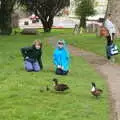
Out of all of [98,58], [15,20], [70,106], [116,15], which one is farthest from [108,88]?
[15,20]

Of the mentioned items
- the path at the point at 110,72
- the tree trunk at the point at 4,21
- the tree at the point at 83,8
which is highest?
the path at the point at 110,72

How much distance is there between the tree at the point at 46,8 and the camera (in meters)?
54.9

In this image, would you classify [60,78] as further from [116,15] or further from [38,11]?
[38,11]

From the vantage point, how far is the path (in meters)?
12.6

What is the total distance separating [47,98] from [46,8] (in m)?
42.8

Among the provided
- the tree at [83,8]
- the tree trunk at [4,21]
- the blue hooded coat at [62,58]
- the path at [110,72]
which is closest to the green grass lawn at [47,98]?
the path at [110,72]

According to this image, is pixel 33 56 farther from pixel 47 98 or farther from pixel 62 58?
pixel 47 98

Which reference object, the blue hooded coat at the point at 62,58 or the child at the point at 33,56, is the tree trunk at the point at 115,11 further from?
the blue hooded coat at the point at 62,58

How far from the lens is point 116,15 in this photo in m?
33.7

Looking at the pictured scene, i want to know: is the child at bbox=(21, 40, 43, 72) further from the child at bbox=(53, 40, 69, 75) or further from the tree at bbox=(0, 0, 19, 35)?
the tree at bbox=(0, 0, 19, 35)

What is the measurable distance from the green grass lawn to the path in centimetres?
18

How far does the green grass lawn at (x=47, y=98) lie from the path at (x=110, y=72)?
0.60ft

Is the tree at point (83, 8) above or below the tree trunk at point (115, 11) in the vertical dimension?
below

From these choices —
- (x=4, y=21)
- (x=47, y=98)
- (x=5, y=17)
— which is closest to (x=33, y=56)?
(x=47, y=98)
